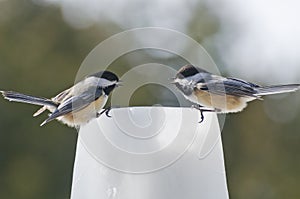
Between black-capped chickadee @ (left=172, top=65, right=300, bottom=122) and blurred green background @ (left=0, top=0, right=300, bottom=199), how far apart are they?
3.79 m

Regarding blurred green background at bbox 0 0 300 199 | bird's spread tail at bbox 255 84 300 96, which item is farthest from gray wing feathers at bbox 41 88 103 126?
blurred green background at bbox 0 0 300 199

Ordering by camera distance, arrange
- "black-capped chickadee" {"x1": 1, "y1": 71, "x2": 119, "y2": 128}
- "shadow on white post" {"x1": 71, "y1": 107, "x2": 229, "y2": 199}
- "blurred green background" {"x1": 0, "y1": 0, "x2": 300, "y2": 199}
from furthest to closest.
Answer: "blurred green background" {"x1": 0, "y1": 0, "x2": 300, "y2": 199}
"black-capped chickadee" {"x1": 1, "y1": 71, "x2": 119, "y2": 128}
"shadow on white post" {"x1": 71, "y1": 107, "x2": 229, "y2": 199}

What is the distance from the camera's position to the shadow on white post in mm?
925

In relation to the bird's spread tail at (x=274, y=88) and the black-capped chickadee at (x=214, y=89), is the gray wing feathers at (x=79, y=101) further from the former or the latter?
the bird's spread tail at (x=274, y=88)

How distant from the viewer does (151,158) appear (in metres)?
0.93

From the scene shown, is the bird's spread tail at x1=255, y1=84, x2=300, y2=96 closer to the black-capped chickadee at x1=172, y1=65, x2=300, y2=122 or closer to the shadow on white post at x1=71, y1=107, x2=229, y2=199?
the black-capped chickadee at x1=172, y1=65, x2=300, y2=122

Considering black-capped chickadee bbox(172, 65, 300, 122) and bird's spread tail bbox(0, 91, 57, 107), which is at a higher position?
bird's spread tail bbox(0, 91, 57, 107)

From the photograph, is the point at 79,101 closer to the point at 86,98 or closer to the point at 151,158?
the point at 86,98

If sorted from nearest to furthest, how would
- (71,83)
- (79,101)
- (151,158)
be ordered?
(151,158) → (79,101) → (71,83)

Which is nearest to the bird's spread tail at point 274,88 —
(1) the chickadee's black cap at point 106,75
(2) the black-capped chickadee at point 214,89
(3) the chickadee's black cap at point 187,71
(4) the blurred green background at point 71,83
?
(2) the black-capped chickadee at point 214,89

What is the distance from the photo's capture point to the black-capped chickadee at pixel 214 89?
3.59 ft

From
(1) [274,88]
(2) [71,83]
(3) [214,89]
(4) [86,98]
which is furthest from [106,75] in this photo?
(2) [71,83]

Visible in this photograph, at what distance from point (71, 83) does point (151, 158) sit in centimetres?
432

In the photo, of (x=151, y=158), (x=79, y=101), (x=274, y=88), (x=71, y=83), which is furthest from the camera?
(x=71, y=83)
